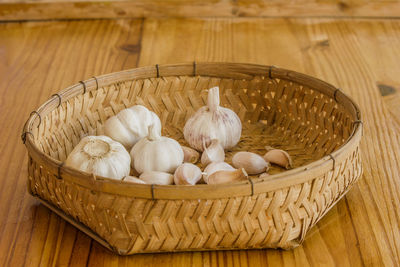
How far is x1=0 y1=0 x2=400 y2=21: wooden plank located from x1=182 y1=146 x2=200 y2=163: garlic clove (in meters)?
0.78

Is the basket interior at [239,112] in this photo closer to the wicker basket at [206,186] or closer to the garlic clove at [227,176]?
the wicker basket at [206,186]

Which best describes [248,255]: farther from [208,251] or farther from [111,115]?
[111,115]

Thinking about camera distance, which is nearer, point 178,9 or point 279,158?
point 279,158

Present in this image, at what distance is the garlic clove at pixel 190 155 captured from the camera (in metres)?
0.92

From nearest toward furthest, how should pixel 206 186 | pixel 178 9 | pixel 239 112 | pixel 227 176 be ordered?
pixel 206 186 → pixel 227 176 → pixel 239 112 → pixel 178 9

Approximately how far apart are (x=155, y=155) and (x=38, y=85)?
0.54m

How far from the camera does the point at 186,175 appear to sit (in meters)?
0.81

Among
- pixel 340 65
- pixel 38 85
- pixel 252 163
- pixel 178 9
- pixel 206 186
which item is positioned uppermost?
pixel 178 9

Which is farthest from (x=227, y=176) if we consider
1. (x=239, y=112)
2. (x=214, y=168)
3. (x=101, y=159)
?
(x=239, y=112)

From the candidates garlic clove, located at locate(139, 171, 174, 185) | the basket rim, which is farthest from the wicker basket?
garlic clove, located at locate(139, 171, 174, 185)

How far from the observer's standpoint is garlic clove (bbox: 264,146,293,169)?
0.89 m

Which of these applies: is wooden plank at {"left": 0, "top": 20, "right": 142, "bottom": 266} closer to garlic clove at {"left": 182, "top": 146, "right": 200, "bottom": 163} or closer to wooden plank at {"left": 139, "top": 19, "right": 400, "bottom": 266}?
wooden plank at {"left": 139, "top": 19, "right": 400, "bottom": 266}

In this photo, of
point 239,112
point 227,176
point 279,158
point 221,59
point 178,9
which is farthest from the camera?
point 178,9

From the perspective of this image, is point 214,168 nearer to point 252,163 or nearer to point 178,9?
point 252,163
